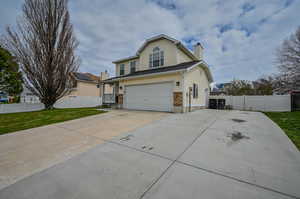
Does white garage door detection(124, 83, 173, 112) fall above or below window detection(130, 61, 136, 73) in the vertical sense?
below

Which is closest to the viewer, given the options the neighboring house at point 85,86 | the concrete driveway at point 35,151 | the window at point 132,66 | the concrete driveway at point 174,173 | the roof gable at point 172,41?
the concrete driveway at point 174,173

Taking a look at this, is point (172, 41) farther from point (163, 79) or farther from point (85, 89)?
point (85, 89)

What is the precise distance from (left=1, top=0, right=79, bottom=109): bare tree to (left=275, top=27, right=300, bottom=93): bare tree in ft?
75.1

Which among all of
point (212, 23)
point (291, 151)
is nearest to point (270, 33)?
point (212, 23)

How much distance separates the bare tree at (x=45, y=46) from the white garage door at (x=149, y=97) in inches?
252

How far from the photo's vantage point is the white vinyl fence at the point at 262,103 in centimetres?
1054

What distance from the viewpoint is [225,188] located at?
1583mm

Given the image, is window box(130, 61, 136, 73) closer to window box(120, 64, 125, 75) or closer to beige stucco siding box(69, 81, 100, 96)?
window box(120, 64, 125, 75)

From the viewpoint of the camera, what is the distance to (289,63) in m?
13.2

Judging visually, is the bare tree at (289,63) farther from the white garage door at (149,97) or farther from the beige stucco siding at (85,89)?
the beige stucco siding at (85,89)

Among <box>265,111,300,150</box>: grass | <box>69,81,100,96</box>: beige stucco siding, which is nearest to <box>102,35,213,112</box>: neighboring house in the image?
<box>265,111,300,150</box>: grass

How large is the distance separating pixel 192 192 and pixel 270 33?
49.9 feet

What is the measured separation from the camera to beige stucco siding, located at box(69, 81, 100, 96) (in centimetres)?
1739

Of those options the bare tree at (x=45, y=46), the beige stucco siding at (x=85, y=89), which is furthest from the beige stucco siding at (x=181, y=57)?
the beige stucco siding at (x=85, y=89)
